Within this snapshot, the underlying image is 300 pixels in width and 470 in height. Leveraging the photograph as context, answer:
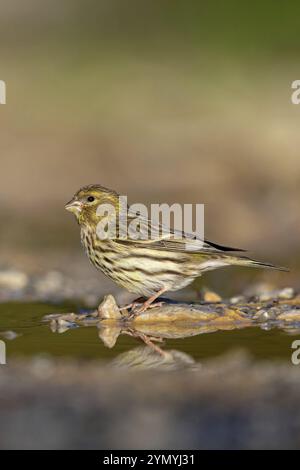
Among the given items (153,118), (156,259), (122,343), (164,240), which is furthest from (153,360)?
(153,118)

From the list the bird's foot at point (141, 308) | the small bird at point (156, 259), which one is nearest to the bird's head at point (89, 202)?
the small bird at point (156, 259)

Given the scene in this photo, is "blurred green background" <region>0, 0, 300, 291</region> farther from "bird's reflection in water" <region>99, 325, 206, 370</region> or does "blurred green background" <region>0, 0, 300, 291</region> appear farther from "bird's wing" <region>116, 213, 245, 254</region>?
"bird's reflection in water" <region>99, 325, 206, 370</region>

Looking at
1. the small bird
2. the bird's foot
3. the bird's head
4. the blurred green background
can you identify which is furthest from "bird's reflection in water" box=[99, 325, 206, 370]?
the blurred green background

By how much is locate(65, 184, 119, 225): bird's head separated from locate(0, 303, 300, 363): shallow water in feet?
5.00

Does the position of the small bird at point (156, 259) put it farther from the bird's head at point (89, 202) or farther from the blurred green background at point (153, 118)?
the blurred green background at point (153, 118)

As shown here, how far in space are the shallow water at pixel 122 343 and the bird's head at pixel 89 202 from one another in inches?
60.1

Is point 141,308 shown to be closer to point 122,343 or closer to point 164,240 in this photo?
point 164,240

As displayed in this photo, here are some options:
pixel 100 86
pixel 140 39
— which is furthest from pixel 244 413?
pixel 140 39

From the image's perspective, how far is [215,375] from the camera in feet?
21.1

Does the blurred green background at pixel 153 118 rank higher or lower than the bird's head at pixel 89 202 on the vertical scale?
higher

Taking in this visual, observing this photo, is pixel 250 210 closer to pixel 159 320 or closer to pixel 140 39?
pixel 159 320

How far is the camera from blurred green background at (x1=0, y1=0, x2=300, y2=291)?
1502 cm

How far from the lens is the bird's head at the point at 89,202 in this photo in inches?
399

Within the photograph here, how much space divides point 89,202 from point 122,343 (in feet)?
8.83
